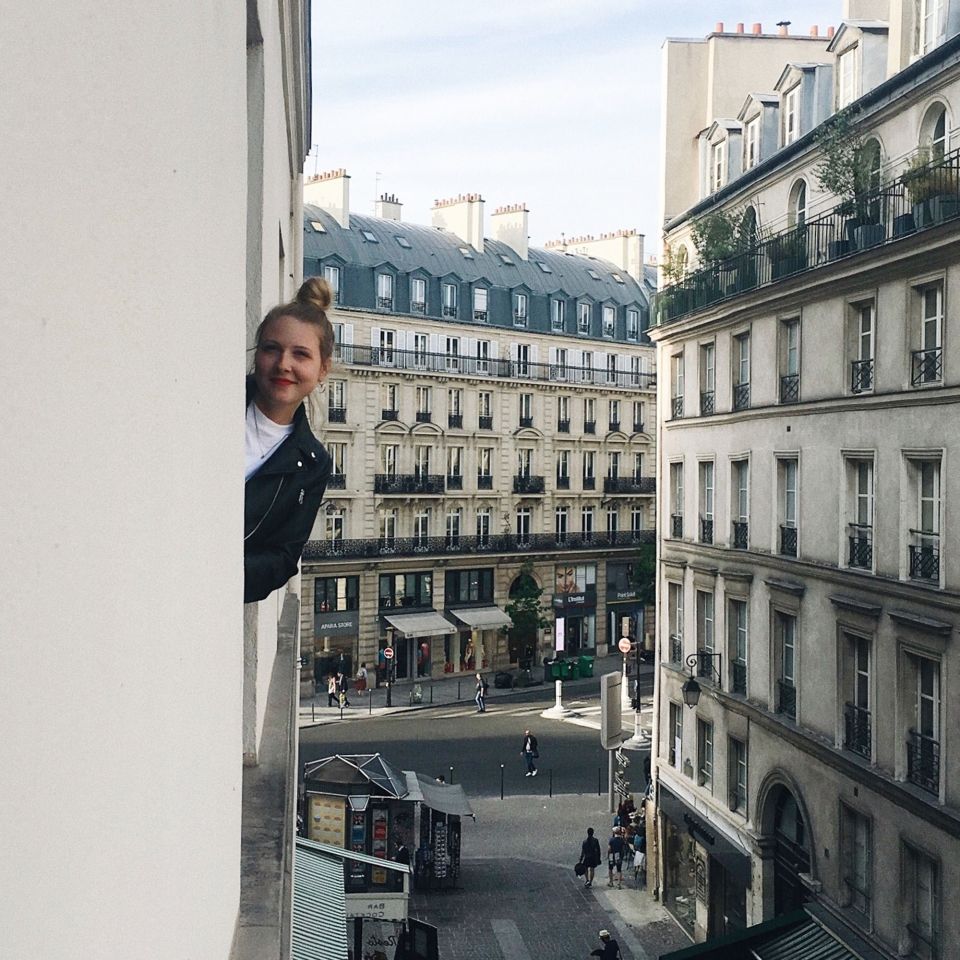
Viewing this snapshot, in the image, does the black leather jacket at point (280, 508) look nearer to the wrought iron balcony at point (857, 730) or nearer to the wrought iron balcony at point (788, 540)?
the wrought iron balcony at point (857, 730)

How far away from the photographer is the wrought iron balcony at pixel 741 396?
25422 millimetres

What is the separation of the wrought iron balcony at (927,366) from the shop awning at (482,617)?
36.1 metres

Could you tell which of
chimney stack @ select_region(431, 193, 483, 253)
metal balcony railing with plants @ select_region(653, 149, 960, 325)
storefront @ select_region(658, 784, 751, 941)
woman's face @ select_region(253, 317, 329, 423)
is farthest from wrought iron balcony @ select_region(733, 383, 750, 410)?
chimney stack @ select_region(431, 193, 483, 253)

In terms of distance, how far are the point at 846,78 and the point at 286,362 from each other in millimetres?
21014

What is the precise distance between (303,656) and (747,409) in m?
28.0

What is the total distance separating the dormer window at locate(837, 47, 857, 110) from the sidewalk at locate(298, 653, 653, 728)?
27.5 m

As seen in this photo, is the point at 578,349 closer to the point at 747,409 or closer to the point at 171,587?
A: the point at 747,409

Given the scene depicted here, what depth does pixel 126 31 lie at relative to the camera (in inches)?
55.6

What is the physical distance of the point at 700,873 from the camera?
26.9 metres

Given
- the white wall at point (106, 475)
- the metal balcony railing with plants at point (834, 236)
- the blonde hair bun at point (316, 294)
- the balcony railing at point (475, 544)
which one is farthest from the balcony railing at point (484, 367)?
the white wall at point (106, 475)

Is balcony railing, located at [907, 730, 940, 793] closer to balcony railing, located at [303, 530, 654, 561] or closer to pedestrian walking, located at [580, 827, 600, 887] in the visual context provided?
pedestrian walking, located at [580, 827, 600, 887]

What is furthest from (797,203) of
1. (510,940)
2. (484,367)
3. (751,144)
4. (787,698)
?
(484,367)

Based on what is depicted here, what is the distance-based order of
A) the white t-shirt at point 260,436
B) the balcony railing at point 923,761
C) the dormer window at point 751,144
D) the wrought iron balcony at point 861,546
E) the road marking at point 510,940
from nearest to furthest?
the white t-shirt at point 260,436
the balcony railing at point 923,761
the wrought iron balcony at point 861,546
the road marking at point 510,940
the dormer window at point 751,144

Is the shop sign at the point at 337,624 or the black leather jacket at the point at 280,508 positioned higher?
the black leather jacket at the point at 280,508
